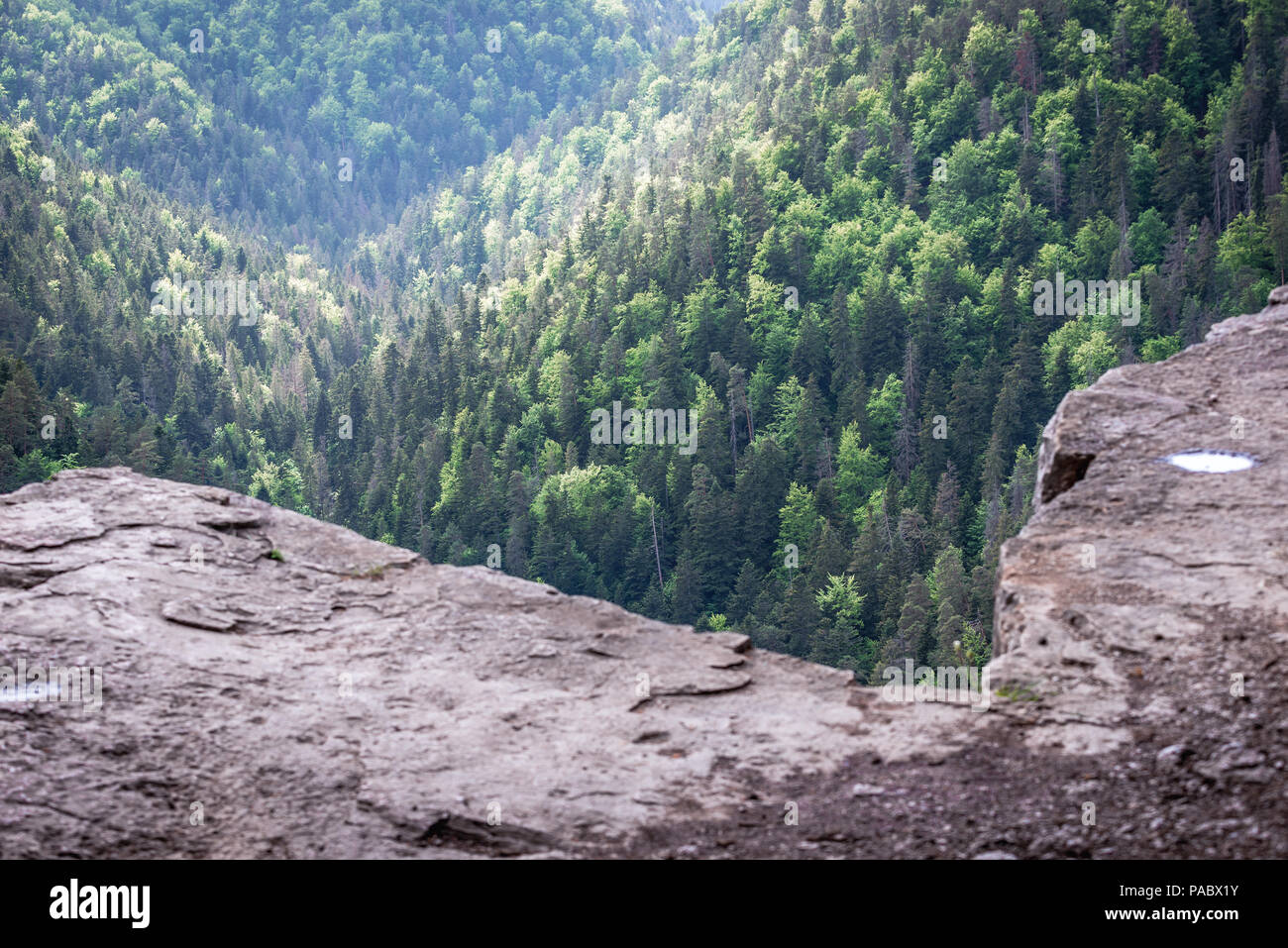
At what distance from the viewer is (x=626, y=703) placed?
16.6m

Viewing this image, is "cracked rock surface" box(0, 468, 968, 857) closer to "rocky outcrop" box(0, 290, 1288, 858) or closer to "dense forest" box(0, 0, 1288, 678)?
"rocky outcrop" box(0, 290, 1288, 858)

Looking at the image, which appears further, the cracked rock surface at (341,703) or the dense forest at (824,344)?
the dense forest at (824,344)

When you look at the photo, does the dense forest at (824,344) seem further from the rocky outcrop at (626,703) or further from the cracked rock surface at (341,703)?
the cracked rock surface at (341,703)

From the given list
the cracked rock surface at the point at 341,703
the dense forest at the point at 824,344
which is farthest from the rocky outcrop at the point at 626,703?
the dense forest at the point at 824,344

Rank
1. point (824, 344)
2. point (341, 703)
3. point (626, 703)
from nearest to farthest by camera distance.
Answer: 1. point (341, 703)
2. point (626, 703)
3. point (824, 344)

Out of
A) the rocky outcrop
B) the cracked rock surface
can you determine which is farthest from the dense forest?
the cracked rock surface

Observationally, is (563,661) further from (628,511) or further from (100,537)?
(628,511)

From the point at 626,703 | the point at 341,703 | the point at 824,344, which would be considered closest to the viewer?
the point at 341,703

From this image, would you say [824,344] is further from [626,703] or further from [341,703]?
[341,703]

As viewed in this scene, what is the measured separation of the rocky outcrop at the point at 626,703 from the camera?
13.8 metres

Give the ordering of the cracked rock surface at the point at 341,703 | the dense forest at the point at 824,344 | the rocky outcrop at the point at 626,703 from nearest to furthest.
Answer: the rocky outcrop at the point at 626,703 → the cracked rock surface at the point at 341,703 → the dense forest at the point at 824,344

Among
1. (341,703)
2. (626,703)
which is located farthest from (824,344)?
(341,703)

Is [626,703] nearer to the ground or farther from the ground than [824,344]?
nearer to the ground

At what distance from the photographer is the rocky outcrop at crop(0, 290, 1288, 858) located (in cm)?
1380
